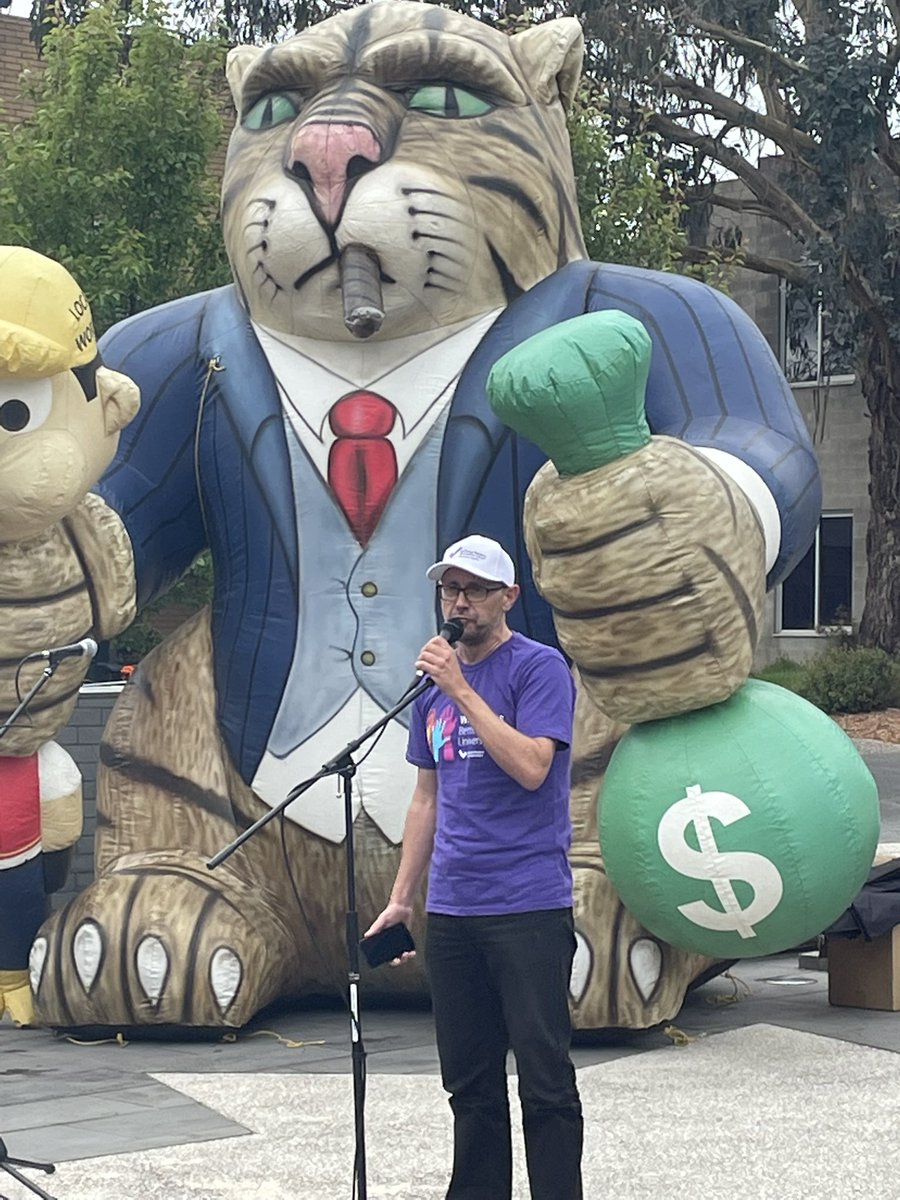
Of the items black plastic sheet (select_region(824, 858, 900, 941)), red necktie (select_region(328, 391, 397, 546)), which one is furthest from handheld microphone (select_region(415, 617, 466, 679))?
black plastic sheet (select_region(824, 858, 900, 941))

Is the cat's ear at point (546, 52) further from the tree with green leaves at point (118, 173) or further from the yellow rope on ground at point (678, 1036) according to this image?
the tree with green leaves at point (118, 173)

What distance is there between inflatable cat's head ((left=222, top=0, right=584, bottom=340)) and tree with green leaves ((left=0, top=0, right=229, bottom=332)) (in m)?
5.36

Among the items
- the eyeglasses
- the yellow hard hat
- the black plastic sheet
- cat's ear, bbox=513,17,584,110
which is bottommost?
the black plastic sheet

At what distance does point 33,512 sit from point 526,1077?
8.30ft

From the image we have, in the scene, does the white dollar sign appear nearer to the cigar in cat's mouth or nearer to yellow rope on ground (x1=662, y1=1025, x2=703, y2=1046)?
yellow rope on ground (x1=662, y1=1025, x2=703, y2=1046)

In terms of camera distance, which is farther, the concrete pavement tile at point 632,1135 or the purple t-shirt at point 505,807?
the concrete pavement tile at point 632,1135

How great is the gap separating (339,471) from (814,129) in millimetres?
14543

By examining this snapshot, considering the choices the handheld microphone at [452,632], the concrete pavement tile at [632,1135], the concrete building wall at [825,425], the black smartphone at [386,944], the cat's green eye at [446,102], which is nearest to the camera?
the handheld microphone at [452,632]

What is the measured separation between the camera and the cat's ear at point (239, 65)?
640cm

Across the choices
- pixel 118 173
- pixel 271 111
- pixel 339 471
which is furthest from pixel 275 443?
pixel 118 173

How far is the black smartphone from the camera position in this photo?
4.03 meters

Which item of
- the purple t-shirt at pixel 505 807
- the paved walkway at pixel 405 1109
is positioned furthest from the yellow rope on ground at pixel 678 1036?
the purple t-shirt at pixel 505 807

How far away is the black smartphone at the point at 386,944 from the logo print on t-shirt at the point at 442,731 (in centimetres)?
35

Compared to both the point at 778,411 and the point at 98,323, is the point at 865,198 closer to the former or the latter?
the point at 98,323
